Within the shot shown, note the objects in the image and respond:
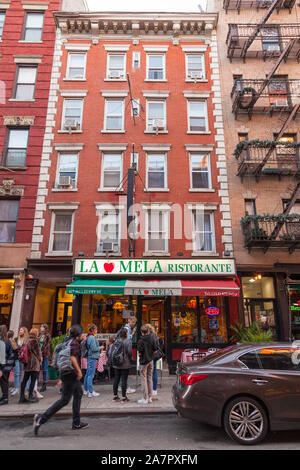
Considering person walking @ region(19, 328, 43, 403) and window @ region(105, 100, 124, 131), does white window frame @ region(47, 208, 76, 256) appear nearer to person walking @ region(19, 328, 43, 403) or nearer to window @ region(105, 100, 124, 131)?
window @ region(105, 100, 124, 131)

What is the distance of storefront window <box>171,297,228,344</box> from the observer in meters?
12.8

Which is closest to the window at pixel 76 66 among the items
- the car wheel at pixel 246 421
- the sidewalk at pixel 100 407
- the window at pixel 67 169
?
the window at pixel 67 169

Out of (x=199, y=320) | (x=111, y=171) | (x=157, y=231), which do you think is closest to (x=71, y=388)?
(x=199, y=320)

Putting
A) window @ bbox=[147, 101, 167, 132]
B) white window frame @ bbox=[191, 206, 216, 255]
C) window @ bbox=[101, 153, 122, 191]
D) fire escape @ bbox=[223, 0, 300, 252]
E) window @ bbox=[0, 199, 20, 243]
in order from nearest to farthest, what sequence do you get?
1. fire escape @ bbox=[223, 0, 300, 252]
2. white window frame @ bbox=[191, 206, 216, 255]
3. window @ bbox=[0, 199, 20, 243]
4. window @ bbox=[101, 153, 122, 191]
5. window @ bbox=[147, 101, 167, 132]

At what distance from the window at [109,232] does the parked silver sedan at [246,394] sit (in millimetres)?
9138

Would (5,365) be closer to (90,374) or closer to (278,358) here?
(90,374)

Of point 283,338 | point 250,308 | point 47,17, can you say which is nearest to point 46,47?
point 47,17

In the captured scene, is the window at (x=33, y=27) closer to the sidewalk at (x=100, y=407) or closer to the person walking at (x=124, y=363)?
the person walking at (x=124, y=363)

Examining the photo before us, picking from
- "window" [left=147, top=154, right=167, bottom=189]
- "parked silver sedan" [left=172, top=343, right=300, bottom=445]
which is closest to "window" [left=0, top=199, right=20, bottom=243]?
"window" [left=147, top=154, right=167, bottom=189]

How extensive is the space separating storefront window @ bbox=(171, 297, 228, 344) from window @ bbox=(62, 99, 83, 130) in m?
10.8

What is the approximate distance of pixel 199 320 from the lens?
1312 cm

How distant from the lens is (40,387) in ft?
31.7

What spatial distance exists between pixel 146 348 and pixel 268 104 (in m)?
14.7

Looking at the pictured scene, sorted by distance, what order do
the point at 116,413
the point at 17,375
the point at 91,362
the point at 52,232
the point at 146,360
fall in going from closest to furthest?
the point at 116,413, the point at 146,360, the point at 91,362, the point at 17,375, the point at 52,232
